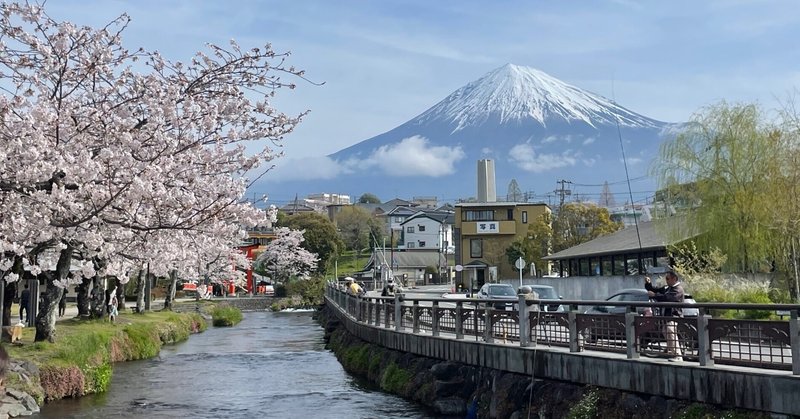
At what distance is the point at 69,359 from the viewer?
23.5 metres

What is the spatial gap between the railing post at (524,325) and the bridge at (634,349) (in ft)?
0.07

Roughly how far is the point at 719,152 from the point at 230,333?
29.5 m

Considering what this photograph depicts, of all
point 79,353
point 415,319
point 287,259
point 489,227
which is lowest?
point 79,353

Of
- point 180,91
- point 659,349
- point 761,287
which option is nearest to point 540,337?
point 659,349

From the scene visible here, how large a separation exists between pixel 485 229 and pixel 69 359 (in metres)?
68.2

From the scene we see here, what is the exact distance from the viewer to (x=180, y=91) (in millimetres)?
14539

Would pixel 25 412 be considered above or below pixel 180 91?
below

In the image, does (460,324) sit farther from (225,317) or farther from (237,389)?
(225,317)

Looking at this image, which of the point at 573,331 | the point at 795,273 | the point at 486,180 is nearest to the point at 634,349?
the point at 573,331

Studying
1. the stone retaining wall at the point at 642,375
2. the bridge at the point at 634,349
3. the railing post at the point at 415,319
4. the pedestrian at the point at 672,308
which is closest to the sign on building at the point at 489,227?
the railing post at the point at 415,319

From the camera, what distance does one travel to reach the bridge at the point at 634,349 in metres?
11.2

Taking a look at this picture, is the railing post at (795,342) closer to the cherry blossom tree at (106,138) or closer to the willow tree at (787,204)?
the cherry blossom tree at (106,138)

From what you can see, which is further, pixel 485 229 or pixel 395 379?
pixel 485 229

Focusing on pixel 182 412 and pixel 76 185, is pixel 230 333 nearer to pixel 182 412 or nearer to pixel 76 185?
pixel 182 412
